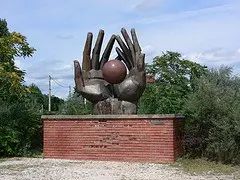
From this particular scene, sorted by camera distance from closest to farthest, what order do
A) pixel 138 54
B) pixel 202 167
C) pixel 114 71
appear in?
1. pixel 202 167
2. pixel 114 71
3. pixel 138 54

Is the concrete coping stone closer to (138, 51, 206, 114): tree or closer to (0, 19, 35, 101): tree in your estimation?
(0, 19, 35, 101): tree

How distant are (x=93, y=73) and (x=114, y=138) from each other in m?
2.48

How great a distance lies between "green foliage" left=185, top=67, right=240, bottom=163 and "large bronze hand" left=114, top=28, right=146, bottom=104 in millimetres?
1679

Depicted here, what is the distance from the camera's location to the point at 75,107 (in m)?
22.4

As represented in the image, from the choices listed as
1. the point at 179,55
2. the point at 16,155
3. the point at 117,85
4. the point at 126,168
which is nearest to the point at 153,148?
the point at 126,168

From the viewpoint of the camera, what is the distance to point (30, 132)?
17.3 m

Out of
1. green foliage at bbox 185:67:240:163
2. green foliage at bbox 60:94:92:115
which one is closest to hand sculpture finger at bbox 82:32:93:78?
green foliage at bbox 185:67:240:163

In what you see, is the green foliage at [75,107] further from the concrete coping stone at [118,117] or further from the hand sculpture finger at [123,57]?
the concrete coping stone at [118,117]

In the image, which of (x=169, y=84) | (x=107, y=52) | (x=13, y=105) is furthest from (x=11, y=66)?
(x=169, y=84)

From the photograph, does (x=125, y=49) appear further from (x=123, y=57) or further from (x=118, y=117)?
(x=118, y=117)

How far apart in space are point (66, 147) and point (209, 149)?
450 centimetres

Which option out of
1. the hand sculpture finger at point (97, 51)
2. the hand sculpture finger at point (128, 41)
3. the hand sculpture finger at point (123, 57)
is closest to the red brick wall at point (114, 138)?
the hand sculpture finger at point (97, 51)

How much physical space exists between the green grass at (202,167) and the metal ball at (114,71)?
3220mm

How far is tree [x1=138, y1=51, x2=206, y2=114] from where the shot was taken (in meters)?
20.1
